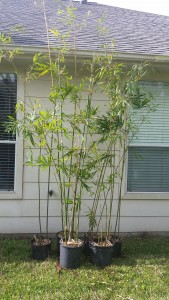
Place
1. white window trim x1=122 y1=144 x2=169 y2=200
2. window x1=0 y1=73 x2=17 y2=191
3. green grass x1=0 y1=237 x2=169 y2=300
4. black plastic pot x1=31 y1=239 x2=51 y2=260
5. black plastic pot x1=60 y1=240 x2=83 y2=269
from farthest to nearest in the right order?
white window trim x1=122 y1=144 x2=169 y2=200 < window x1=0 y1=73 x2=17 y2=191 < black plastic pot x1=31 y1=239 x2=51 y2=260 < black plastic pot x1=60 y1=240 x2=83 y2=269 < green grass x1=0 y1=237 x2=169 y2=300

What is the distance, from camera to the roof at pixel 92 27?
4133 mm

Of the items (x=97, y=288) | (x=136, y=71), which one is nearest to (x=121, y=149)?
(x=136, y=71)

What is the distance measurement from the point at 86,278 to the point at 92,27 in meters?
3.79

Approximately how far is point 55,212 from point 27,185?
536 millimetres

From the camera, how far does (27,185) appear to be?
4.12 m

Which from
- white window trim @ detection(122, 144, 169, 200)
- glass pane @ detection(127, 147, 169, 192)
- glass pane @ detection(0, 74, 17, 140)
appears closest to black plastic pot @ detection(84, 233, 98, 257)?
white window trim @ detection(122, 144, 169, 200)

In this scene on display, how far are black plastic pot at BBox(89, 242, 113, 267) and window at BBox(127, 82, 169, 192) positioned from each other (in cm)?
118

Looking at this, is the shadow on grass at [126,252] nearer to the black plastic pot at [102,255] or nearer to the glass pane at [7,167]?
the black plastic pot at [102,255]

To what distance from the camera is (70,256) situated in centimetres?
330

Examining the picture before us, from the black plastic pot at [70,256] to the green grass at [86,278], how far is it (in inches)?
2.6

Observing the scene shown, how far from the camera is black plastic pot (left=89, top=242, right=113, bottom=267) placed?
3.38 m

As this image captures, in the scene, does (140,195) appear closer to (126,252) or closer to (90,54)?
(126,252)

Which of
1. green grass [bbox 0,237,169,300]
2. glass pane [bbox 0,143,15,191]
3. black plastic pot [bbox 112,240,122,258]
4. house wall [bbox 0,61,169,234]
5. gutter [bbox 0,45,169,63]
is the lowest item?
green grass [bbox 0,237,169,300]

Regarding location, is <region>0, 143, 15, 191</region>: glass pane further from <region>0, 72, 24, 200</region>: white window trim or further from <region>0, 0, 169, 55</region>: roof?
<region>0, 0, 169, 55</region>: roof
